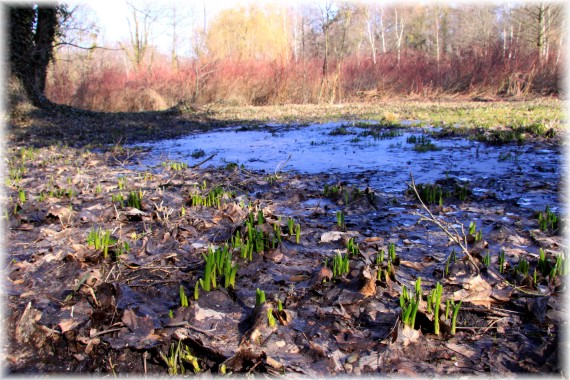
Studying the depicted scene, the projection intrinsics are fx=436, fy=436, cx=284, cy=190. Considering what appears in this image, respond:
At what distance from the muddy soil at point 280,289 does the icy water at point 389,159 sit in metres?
0.72

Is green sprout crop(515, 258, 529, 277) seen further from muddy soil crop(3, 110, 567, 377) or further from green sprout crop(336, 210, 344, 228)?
green sprout crop(336, 210, 344, 228)

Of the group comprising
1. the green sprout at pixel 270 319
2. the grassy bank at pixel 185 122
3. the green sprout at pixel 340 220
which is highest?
the grassy bank at pixel 185 122

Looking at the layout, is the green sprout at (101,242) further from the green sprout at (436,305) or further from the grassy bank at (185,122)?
the grassy bank at (185,122)

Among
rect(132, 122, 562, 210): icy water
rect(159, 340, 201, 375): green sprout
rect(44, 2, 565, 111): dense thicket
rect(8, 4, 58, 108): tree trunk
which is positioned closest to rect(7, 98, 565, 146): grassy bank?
rect(132, 122, 562, 210): icy water

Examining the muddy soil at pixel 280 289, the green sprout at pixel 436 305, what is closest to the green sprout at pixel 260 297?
the muddy soil at pixel 280 289

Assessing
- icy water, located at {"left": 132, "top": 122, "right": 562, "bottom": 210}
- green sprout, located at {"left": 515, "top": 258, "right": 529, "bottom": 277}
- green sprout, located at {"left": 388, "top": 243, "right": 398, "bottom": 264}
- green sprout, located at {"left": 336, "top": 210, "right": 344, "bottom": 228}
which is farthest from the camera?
icy water, located at {"left": 132, "top": 122, "right": 562, "bottom": 210}

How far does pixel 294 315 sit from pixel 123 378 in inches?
28.9

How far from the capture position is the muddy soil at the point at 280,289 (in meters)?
1.67

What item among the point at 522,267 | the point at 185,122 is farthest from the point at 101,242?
the point at 185,122

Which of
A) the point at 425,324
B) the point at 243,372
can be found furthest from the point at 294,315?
the point at 425,324

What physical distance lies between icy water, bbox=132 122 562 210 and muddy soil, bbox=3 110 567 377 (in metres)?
0.72

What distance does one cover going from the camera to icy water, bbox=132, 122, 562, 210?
4441 mm

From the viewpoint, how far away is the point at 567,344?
165cm

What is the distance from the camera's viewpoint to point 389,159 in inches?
240
